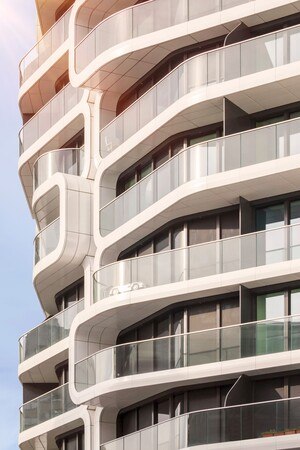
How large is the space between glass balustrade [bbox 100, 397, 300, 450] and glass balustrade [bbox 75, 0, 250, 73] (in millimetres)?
12891

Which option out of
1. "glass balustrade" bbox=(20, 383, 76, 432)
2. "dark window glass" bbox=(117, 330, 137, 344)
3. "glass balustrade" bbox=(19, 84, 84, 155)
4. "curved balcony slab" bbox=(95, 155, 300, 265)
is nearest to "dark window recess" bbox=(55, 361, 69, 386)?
"glass balustrade" bbox=(20, 383, 76, 432)

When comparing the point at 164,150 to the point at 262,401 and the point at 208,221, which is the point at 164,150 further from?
the point at 262,401

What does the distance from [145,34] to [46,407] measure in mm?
14268

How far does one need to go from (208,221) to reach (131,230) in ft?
9.98

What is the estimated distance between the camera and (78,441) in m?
59.1

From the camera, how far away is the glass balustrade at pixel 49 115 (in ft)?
200

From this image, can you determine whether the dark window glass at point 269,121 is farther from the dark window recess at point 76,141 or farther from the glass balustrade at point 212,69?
the dark window recess at point 76,141

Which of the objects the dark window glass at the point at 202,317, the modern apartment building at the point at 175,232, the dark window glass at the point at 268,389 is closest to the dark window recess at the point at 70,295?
the modern apartment building at the point at 175,232

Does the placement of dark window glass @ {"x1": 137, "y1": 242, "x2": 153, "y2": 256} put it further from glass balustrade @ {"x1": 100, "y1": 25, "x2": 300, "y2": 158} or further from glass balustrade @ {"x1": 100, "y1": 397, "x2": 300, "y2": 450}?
glass balustrade @ {"x1": 100, "y1": 397, "x2": 300, "y2": 450}

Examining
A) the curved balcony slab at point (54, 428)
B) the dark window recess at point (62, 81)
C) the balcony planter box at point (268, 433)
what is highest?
the dark window recess at point (62, 81)

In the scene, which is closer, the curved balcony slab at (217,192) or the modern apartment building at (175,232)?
the modern apartment building at (175,232)

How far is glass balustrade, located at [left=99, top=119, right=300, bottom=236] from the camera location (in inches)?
1960

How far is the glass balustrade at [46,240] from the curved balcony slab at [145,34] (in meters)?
5.24

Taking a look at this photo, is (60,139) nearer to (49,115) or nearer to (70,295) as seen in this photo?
(49,115)
